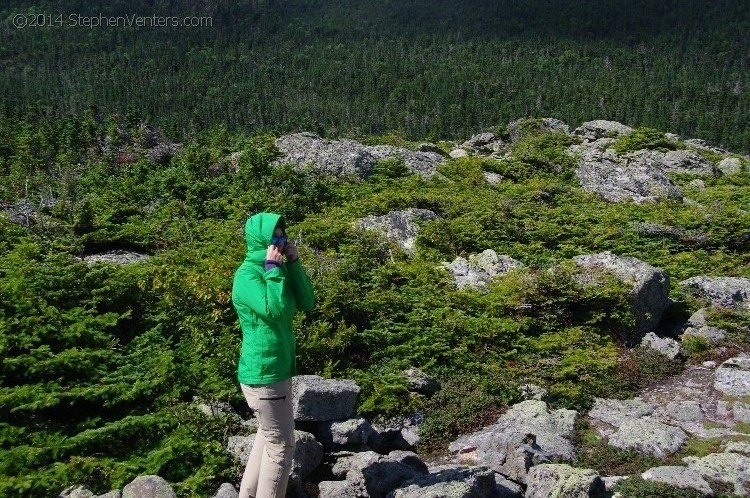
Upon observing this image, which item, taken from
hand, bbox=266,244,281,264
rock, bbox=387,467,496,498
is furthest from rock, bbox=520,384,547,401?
hand, bbox=266,244,281,264

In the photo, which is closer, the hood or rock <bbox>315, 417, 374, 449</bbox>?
the hood

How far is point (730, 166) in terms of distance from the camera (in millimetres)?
28156

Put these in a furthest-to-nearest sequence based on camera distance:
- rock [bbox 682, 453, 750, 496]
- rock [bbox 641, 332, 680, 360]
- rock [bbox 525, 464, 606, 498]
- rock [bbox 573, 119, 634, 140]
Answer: rock [bbox 573, 119, 634, 140]
rock [bbox 641, 332, 680, 360]
rock [bbox 682, 453, 750, 496]
rock [bbox 525, 464, 606, 498]

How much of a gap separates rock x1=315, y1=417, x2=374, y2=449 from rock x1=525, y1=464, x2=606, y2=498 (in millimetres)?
1734

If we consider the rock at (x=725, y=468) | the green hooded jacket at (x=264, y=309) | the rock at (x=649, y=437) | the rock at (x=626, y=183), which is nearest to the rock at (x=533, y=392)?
the rock at (x=649, y=437)

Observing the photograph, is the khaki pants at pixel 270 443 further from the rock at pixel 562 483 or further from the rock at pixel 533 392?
the rock at pixel 533 392

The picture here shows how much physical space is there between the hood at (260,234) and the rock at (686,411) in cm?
622

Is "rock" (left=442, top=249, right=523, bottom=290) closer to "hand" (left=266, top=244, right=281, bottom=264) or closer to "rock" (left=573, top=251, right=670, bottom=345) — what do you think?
"rock" (left=573, top=251, right=670, bottom=345)

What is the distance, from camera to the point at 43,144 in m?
23.5

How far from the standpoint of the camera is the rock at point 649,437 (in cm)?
667

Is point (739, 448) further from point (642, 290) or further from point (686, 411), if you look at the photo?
point (642, 290)

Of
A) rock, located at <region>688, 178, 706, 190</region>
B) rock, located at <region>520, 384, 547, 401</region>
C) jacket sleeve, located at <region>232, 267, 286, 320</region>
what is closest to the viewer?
jacket sleeve, located at <region>232, 267, 286, 320</region>

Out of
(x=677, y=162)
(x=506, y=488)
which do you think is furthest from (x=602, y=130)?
(x=506, y=488)

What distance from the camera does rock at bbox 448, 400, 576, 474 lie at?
604cm
